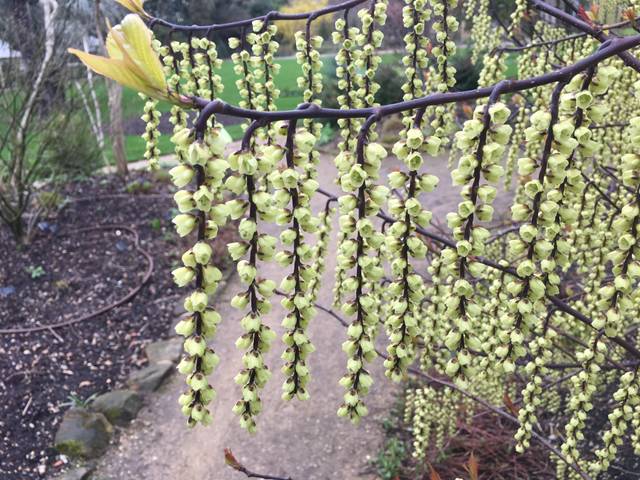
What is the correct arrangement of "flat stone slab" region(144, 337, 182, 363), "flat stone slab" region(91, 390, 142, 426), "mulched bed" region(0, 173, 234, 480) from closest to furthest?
"mulched bed" region(0, 173, 234, 480) → "flat stone slab" region(91, 390, 142, 426) → "flat stone slab" region(144, 337, 182, 363)

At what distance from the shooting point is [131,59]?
0.83 meters

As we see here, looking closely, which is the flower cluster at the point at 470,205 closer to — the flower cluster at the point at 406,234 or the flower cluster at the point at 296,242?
the flower cluster at the point at 406,234

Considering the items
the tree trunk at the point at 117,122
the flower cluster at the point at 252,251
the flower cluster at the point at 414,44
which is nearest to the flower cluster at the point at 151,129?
the flower cluster at the point at 414,44

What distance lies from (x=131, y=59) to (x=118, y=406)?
159 inches

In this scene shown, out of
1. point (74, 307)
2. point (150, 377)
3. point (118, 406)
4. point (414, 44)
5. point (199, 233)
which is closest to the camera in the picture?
point (199, 233)

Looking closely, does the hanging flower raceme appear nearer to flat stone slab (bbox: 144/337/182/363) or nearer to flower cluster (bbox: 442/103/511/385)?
flower cluster (bbox: 442/103/511/385)

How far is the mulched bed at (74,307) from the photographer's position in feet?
13.8

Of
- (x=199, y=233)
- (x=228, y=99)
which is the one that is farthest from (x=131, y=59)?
(x=228, y=99)

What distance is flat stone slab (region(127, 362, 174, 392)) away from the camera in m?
4.64

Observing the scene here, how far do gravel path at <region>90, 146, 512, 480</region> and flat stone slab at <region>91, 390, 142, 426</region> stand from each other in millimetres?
90

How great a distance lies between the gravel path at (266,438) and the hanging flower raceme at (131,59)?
3529 millimetres

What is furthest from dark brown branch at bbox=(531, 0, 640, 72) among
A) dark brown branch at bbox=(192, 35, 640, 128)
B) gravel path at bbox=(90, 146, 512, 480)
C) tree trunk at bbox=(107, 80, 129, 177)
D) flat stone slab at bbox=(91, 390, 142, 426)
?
tree trunk at bbox=(107, 80, 129, 177)

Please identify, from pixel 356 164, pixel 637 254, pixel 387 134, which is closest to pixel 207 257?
pixel 356 164

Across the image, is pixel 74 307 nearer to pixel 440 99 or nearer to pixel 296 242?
pixel 296 242
